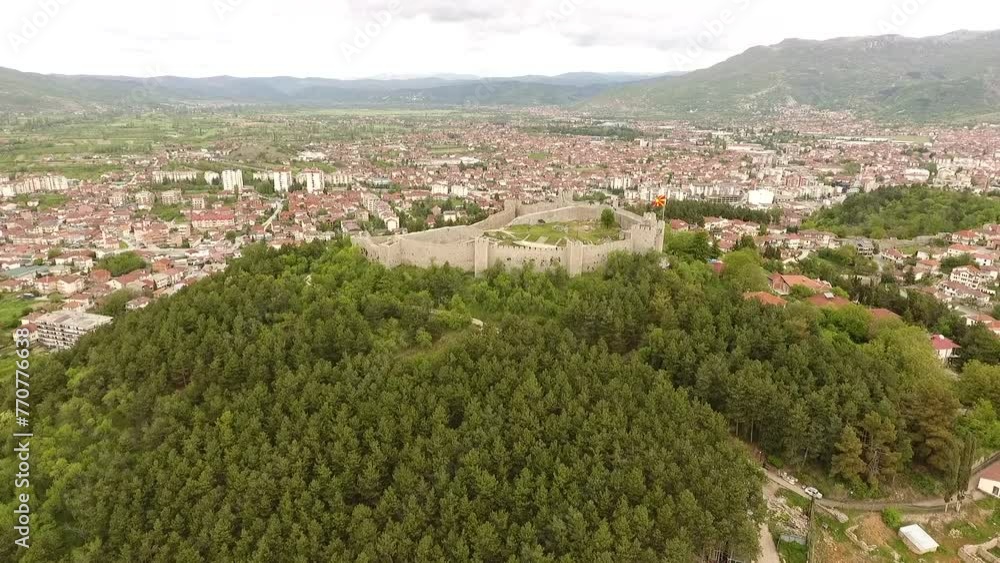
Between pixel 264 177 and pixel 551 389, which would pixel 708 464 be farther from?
pixel 264 177

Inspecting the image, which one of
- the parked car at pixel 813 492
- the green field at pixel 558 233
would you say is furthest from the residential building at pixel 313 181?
the parked car at pixel 813 492

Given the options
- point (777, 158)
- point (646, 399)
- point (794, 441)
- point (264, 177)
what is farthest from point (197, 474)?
point (777, 158)

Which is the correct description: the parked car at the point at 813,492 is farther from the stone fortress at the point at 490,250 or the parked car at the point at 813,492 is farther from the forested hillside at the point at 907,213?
the forested hillside at the point at 907,213

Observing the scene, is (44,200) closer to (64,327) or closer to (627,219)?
(64,327)

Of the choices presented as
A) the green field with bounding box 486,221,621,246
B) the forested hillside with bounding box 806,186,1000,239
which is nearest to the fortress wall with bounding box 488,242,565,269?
the green field with bounding box 486,221,621,246

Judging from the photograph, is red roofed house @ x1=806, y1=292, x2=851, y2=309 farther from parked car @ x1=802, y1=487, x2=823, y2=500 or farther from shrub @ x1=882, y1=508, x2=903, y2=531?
shrub @ x1=882, y1=508, x2=903, y2=531

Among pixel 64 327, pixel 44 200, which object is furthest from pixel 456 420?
pixel 44 200

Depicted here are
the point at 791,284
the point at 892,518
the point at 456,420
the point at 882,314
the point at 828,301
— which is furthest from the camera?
the point at 791,284
